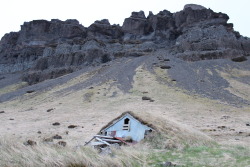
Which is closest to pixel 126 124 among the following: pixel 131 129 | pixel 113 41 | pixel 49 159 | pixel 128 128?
pixel 128 128

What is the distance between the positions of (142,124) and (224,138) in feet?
28.0

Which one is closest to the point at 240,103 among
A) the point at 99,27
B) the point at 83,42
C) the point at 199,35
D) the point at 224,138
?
the point at 224,138

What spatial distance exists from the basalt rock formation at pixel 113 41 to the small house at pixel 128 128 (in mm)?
68472

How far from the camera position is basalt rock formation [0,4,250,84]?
9600 centimetres

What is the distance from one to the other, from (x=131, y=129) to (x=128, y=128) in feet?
0.96

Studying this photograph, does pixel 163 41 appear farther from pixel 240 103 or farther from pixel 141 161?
pixel 141 161

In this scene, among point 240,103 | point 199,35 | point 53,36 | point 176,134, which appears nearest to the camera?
point 176,134

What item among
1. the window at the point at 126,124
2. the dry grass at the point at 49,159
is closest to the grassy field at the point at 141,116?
the dry grass at the point at 49,159

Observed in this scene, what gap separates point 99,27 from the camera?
5477 inches

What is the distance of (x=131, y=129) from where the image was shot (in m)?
21.3

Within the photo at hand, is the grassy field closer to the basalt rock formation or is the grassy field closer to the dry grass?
the dry grass

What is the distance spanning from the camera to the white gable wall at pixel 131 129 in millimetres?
20156

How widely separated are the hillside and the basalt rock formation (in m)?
0.40

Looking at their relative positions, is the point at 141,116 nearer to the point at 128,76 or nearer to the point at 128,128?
the point at 128,128
